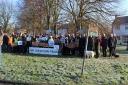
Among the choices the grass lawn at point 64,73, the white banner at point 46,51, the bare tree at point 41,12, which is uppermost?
the bare tree at point 41,12

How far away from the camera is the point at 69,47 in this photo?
1062 inches

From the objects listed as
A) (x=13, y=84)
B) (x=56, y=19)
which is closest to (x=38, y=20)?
(x=56, y=19)

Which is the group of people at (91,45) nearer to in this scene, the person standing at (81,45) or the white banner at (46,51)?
the person standing at (81,45)

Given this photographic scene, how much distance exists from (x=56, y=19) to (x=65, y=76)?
35397mm

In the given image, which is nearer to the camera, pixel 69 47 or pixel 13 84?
pixel 13 84

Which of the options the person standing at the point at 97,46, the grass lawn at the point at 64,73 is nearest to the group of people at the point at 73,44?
the person standing at the point at 97,46

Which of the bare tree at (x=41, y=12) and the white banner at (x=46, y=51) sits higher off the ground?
the bare tree at (x=41, y=12)

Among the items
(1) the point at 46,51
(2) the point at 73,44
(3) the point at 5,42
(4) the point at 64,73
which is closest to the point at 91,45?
(2) the point at 73,44

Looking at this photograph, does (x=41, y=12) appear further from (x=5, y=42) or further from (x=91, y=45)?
(x=91, y=45)

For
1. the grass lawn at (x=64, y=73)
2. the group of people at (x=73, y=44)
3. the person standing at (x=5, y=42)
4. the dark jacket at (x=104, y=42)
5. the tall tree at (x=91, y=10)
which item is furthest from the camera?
the tall tree at (x=91, y=10)

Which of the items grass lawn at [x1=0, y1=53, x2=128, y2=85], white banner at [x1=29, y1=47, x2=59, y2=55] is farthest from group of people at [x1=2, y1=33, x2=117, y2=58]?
grass lawn at [x1=0, y1=53, x2=128, y2=85]

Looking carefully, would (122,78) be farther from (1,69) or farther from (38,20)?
(38,20)

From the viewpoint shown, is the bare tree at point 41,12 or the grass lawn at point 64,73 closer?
the grass lawn at point 64,73

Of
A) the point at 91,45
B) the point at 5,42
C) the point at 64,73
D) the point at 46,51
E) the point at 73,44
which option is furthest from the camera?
the point at 5,42
